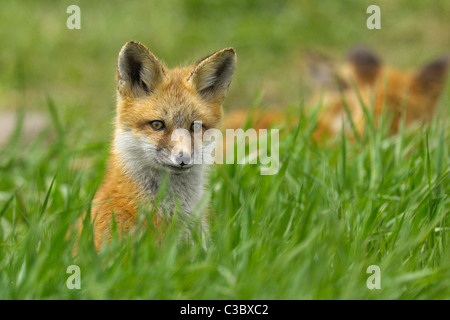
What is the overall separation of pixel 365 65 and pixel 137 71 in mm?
4114

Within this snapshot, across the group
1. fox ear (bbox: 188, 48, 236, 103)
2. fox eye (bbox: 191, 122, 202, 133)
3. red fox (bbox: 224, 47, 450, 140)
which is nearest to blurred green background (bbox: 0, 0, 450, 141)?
red fox (bbox: 224, 47, 450, 140)

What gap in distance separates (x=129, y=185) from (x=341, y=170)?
5.59 ft

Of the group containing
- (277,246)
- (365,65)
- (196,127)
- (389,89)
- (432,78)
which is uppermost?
(365,65)

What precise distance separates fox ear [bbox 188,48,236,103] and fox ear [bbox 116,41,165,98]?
257 millimetres

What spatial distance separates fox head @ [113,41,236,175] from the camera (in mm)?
4242

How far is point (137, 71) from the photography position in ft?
14.5

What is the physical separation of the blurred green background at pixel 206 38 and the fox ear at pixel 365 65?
2.39 metres

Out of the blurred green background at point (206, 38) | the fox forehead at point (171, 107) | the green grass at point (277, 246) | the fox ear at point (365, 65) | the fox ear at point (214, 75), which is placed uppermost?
the blurred green background at point (206, 38)

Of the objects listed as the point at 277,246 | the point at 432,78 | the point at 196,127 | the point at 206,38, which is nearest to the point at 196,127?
the point at 196,127

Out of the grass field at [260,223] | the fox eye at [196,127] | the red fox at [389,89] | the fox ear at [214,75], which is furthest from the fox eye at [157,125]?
the red fox at [389,89]

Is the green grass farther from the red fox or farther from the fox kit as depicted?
the red fox

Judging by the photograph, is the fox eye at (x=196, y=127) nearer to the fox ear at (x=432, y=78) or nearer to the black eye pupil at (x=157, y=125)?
the black eye pupil at (x=157, y=125)

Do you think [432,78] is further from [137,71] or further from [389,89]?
[137,71]

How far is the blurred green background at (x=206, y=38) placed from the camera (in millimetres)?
10414
